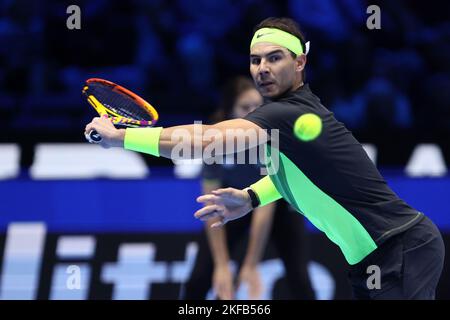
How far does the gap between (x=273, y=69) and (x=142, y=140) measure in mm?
723

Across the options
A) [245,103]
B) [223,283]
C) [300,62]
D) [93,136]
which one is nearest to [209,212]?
[93,136]

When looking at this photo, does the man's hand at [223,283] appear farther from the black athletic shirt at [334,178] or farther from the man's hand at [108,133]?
the man's hand at [108,133]

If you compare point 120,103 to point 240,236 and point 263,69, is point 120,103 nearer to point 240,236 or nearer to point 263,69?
point 263,69

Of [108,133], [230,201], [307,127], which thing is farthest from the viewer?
[230,201]

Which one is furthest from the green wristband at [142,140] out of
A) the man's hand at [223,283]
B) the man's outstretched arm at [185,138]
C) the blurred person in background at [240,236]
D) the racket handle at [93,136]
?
the man's hand at [223,283]

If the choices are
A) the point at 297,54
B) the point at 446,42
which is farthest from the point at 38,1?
the point at 297,54

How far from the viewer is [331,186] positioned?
4.14 meters

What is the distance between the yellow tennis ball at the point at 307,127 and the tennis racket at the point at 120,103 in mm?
704

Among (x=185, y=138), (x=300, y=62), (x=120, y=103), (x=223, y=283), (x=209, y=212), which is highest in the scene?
(x=300, y=62)

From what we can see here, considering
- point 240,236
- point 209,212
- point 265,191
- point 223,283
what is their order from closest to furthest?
point 209,212 → point 265,191 → point 223,283 → point 240,236

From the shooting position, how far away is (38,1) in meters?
8.38

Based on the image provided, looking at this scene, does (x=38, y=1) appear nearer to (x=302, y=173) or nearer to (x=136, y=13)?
(x=136, y=13)

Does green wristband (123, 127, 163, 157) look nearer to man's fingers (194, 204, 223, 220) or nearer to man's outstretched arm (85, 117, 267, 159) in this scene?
man's outstretched arm (85, 117, 267, 159)

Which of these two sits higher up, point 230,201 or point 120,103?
point 120,103
